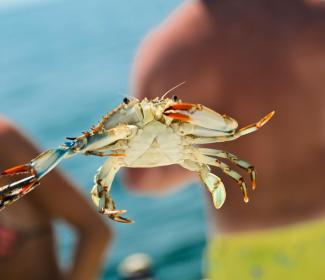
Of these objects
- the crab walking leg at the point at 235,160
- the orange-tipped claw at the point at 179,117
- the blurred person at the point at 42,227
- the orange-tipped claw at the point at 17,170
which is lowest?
the crab walking leg at the point at 235,160

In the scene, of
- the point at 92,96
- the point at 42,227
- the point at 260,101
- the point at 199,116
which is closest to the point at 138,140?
the point at 199,116

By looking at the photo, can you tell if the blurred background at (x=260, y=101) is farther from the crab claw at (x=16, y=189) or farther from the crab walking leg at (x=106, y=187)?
the crab claw at (x=16, y=189)

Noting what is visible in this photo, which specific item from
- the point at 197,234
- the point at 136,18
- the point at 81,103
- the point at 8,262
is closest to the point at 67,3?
the point at 136,18

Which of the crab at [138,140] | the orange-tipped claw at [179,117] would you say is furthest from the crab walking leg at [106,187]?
the orange-tipped claw at [179,117]

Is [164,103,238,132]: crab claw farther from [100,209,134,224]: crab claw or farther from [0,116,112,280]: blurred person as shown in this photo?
[0,116,112,280]: blurred person

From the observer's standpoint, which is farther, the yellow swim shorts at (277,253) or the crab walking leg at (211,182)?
the yellow swim shorts at (277,253)

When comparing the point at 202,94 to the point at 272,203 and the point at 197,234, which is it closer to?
the point at 272,203
